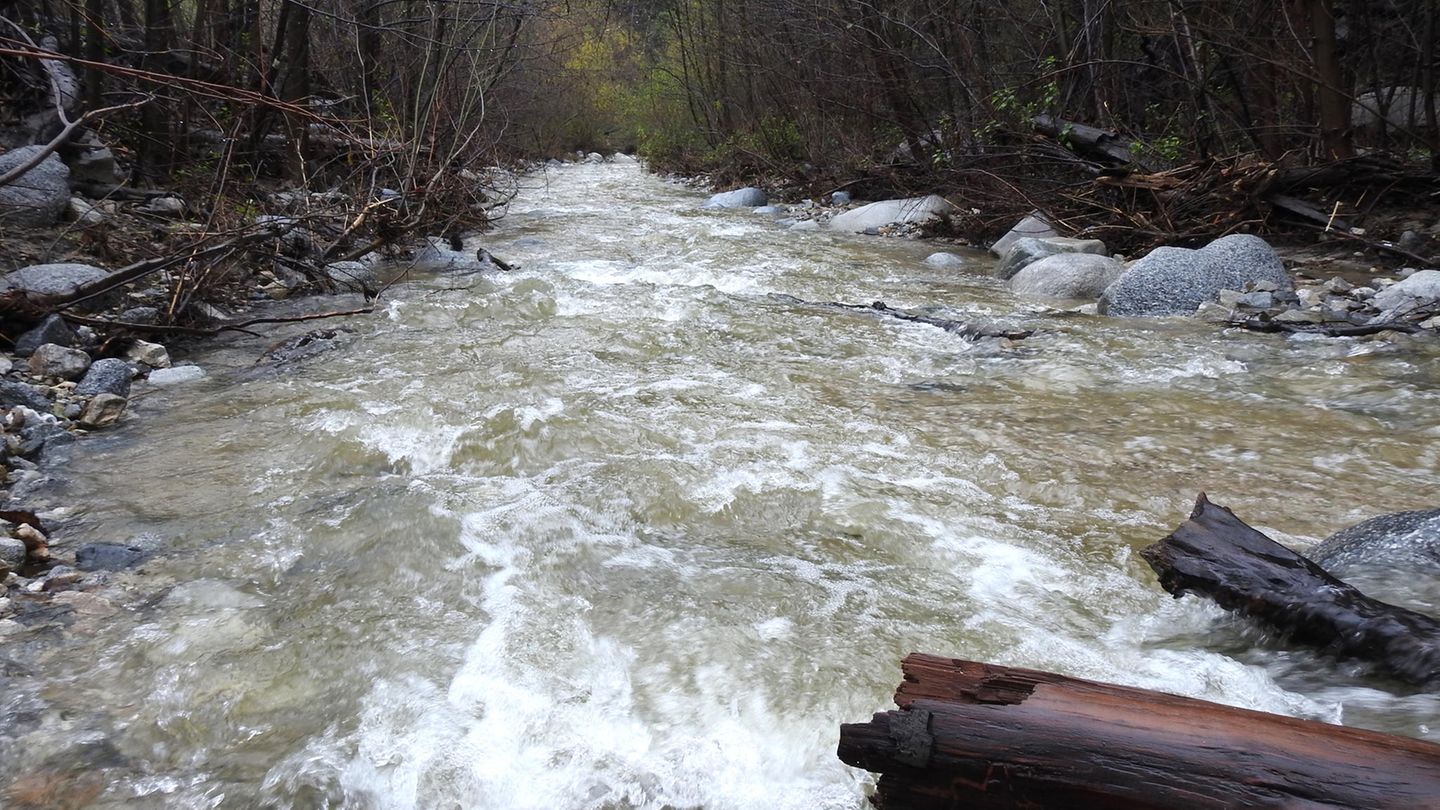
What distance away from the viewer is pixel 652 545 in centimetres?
295

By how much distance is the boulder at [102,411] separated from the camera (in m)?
3.87

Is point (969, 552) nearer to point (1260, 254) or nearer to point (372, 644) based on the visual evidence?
point (372, 644)

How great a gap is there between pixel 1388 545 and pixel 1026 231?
6.41 metres

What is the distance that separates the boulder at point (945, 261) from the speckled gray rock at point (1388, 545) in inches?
224

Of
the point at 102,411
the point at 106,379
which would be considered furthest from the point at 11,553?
the point at 106,379

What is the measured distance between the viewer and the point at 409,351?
5.26 metres

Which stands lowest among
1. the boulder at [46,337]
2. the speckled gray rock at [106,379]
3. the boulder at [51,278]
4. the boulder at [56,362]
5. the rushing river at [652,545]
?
the rushing river at [652,545]

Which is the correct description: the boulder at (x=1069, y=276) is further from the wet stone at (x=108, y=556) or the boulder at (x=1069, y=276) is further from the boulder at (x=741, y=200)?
the boulder at (x=741, y=200)

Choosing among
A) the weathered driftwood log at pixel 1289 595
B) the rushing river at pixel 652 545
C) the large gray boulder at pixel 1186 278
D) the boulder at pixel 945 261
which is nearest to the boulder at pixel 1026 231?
the boulder at pixel 945 261

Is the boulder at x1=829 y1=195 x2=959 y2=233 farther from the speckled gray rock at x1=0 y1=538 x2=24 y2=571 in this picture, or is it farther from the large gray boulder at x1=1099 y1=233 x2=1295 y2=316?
the speckled gray rock at x1=0 y1=538 x2=24 y2=571

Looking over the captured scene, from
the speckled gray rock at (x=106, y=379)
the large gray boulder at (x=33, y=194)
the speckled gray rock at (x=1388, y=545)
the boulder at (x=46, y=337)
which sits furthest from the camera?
the large gray boulder at (x=33, y=194)

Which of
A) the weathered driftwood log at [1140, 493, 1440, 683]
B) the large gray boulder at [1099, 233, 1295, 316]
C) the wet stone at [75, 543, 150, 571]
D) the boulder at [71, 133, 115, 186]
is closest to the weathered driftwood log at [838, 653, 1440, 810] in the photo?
the weathered driftwood log at [1140, 493, 1440, 683]

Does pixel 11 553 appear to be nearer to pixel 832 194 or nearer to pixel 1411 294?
pixel 1411 294

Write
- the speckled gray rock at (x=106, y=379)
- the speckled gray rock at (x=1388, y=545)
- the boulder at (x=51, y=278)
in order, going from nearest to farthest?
the speckled gray rock at (x=1388, y=545) → the speckled gray rock at (x=106, y=379) → the boulder at (x=51, y=278)
